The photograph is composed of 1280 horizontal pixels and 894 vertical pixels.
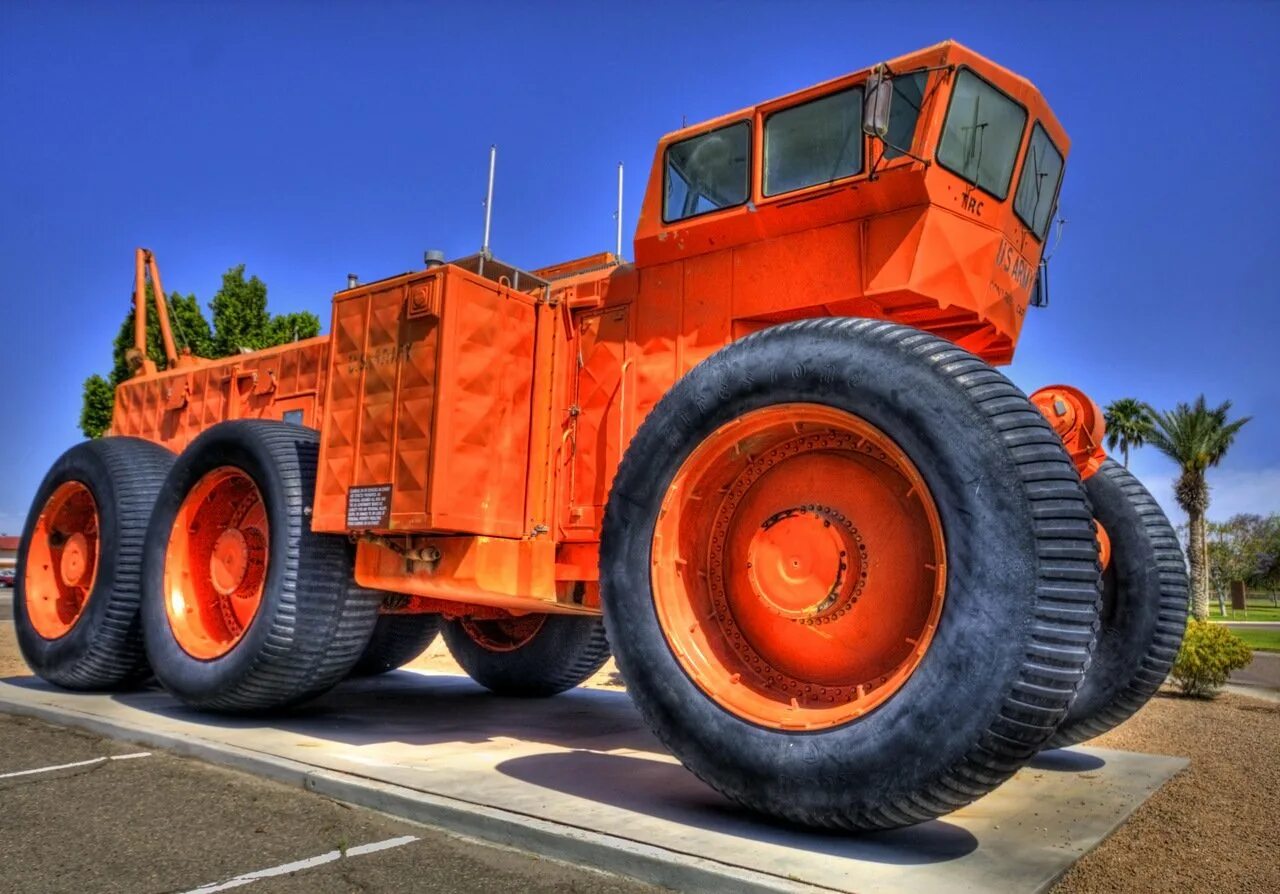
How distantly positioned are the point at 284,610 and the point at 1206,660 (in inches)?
421

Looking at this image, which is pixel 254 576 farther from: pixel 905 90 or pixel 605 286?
pixel 905 90

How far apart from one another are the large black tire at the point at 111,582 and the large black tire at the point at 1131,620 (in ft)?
21.1

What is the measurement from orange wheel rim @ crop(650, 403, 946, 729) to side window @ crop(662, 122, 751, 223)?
1.53 m

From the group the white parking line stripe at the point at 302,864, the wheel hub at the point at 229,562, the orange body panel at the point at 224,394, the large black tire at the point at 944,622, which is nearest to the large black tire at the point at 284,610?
the wheel hub at the point at 229,562

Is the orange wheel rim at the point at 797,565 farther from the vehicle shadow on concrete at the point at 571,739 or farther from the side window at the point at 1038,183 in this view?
the side window at the point at 1038,183

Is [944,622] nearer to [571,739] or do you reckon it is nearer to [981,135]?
[981,135]

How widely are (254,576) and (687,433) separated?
146 inches

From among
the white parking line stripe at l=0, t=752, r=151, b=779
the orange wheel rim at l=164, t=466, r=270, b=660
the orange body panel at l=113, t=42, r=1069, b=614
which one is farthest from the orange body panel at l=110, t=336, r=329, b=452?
the white parking line stripe at l=0, t=752, r=151, b=779

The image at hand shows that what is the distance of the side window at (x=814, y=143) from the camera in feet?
14.2

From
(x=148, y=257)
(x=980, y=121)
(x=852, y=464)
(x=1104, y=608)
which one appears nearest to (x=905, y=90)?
(x=980, y=121)

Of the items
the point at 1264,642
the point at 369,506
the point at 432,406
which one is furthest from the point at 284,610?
the point at 1264,642

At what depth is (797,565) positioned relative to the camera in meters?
3.67

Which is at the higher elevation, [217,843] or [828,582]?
[828,582]

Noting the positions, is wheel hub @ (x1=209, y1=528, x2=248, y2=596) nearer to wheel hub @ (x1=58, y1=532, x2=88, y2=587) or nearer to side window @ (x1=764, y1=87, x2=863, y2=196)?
wheel hub @ (x1=58, y1=532, x2=88, y2=587)
